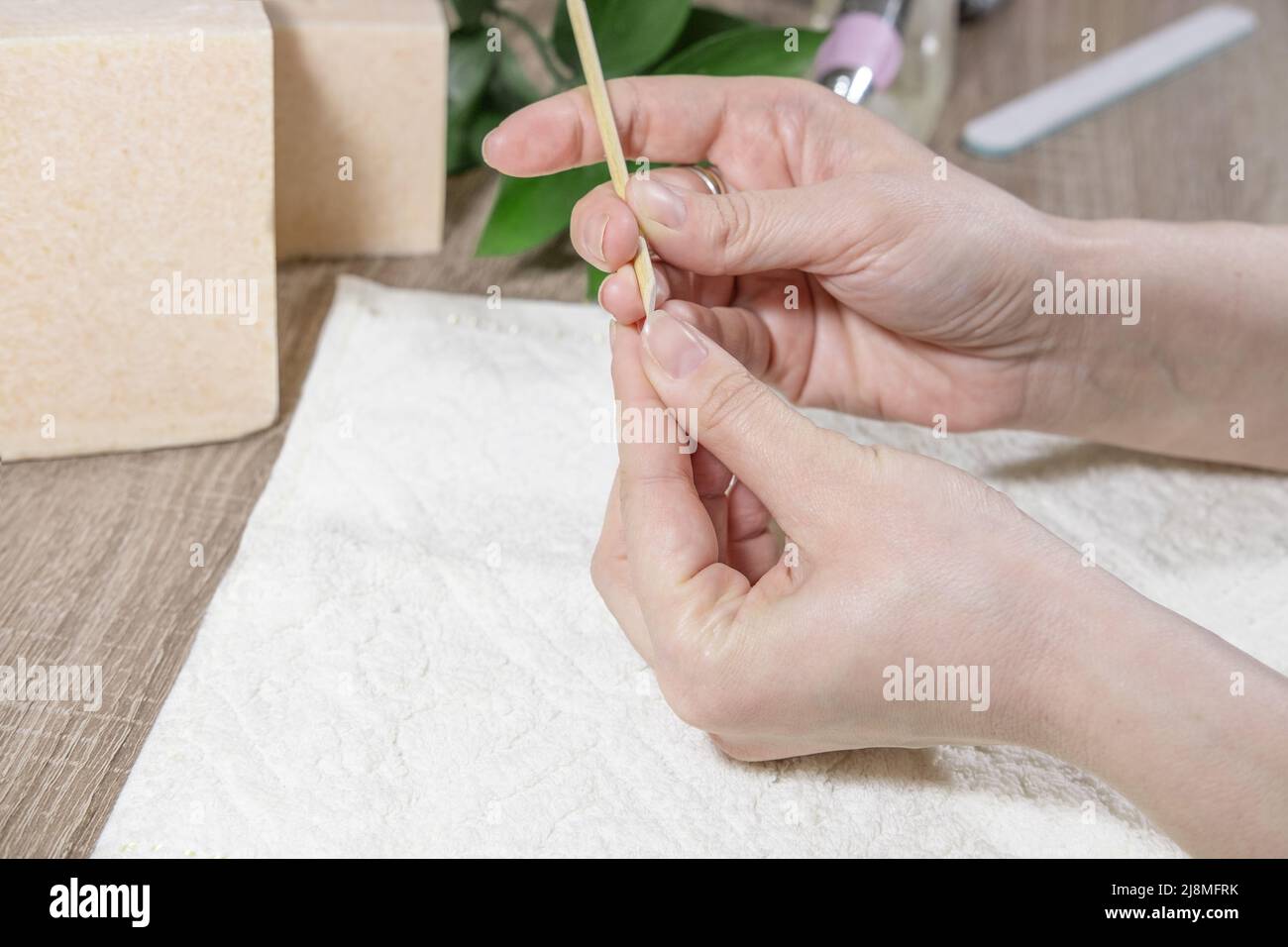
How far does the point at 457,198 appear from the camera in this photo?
2.53ft

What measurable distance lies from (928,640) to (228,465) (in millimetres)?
369

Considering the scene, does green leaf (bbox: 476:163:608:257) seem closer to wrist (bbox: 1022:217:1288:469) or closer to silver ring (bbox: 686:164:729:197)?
silver ring (bbox: 686:164:729:197)

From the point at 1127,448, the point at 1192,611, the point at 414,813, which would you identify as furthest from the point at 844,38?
the point at 414,813

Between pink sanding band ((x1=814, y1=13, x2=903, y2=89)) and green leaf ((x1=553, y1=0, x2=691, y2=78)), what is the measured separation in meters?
0.14

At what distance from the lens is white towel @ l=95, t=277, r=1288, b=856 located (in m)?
0.46

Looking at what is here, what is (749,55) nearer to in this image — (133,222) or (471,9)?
(471,9)

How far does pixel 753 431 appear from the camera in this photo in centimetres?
44

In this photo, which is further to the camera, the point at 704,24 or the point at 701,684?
the point at 704,24

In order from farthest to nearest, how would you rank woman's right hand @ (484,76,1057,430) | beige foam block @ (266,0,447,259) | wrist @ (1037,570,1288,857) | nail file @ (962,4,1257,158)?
nail file @ (962,4,1257,158) < beige foam block @ (266,0,447,259) < woman's right hand @ (484,76,1057,430) < wrist @ (1037,570,1288,857)

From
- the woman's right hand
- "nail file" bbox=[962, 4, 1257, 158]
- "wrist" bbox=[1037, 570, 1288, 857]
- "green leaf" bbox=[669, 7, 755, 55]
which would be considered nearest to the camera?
"wrist" bbox=[1037, 570, 1288, 857]

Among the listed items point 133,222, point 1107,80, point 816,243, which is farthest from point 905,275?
point 1107,80

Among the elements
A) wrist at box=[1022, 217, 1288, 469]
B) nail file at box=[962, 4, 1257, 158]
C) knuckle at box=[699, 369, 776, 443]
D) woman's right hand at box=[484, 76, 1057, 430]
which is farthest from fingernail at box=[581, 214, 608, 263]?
nail file at box=[962, 4, 1257, 158]

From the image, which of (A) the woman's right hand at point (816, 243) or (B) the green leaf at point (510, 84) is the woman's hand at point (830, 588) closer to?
(A) the woman's right hand at point (816, 243)
